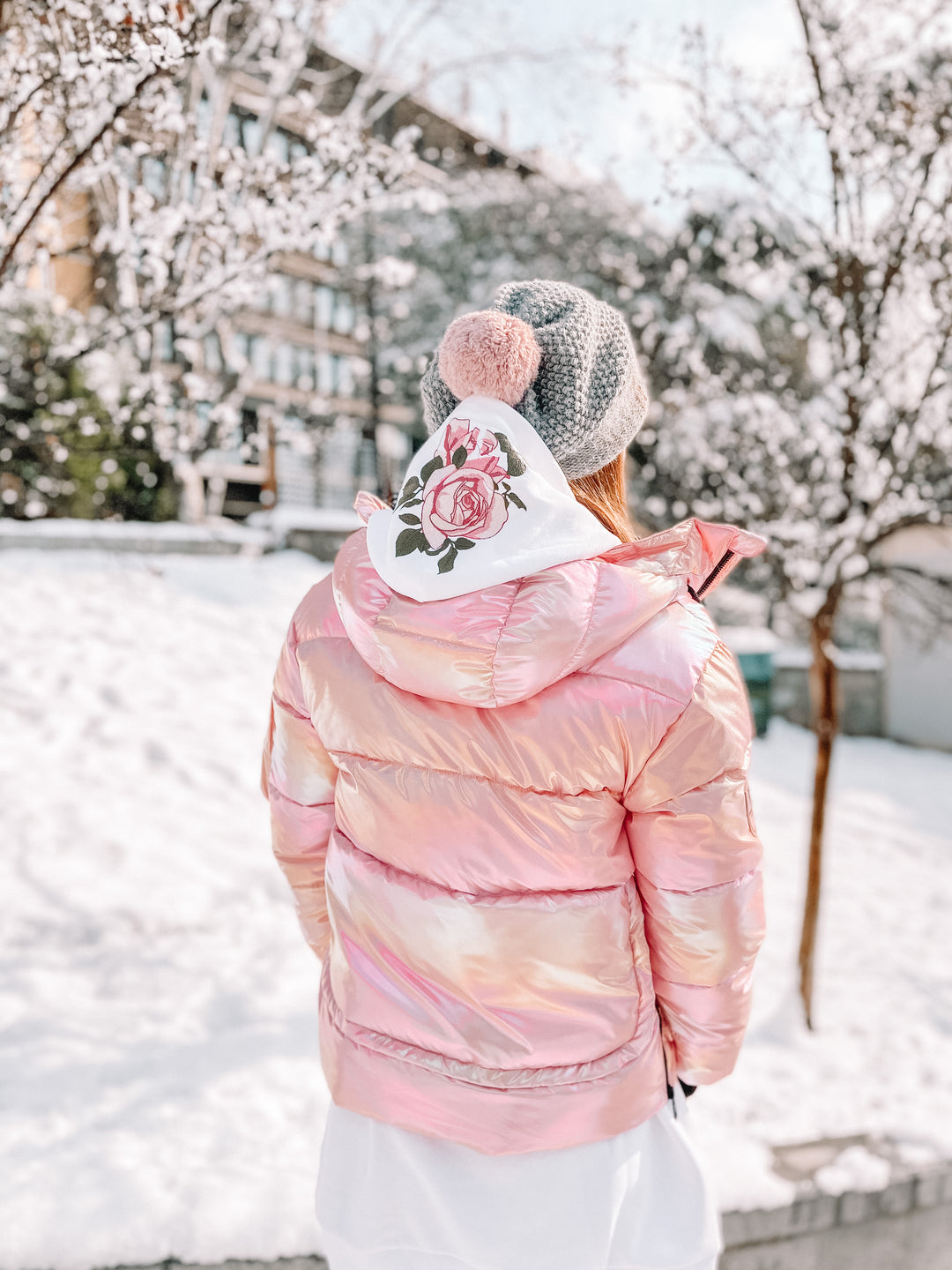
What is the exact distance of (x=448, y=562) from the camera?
109 centimetres

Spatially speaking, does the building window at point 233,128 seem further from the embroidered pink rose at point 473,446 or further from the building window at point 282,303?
the embroidered pink rose at point 473,446

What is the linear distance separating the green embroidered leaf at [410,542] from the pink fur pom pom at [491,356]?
0.67 ft

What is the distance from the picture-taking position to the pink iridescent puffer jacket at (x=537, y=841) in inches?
43.9

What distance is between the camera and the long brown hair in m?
1.28

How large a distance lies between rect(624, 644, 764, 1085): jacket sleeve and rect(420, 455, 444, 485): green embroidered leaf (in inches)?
17.7

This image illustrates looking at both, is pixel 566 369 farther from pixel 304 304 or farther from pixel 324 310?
pixel 324 310

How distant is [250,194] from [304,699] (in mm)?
2994

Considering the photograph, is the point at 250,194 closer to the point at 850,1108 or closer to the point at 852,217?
the point at 852,217

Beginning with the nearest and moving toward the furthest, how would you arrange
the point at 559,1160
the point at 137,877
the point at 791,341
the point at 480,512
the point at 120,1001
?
1. the point at 480,512
2. the point at 559,1160
3. the point at 120,1001
4. the point at 137,877
5. the point at 791,341

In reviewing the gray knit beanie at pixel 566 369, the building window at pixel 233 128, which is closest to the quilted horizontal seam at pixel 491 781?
the gray knit beanie at pixel 566 369

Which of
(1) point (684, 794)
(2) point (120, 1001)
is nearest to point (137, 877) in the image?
(2) point (120, 1001)

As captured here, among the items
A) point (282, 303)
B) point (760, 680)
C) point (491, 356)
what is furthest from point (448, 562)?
point (282, 303)

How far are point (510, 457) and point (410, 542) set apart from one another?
171 millimetres

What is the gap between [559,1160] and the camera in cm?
125
